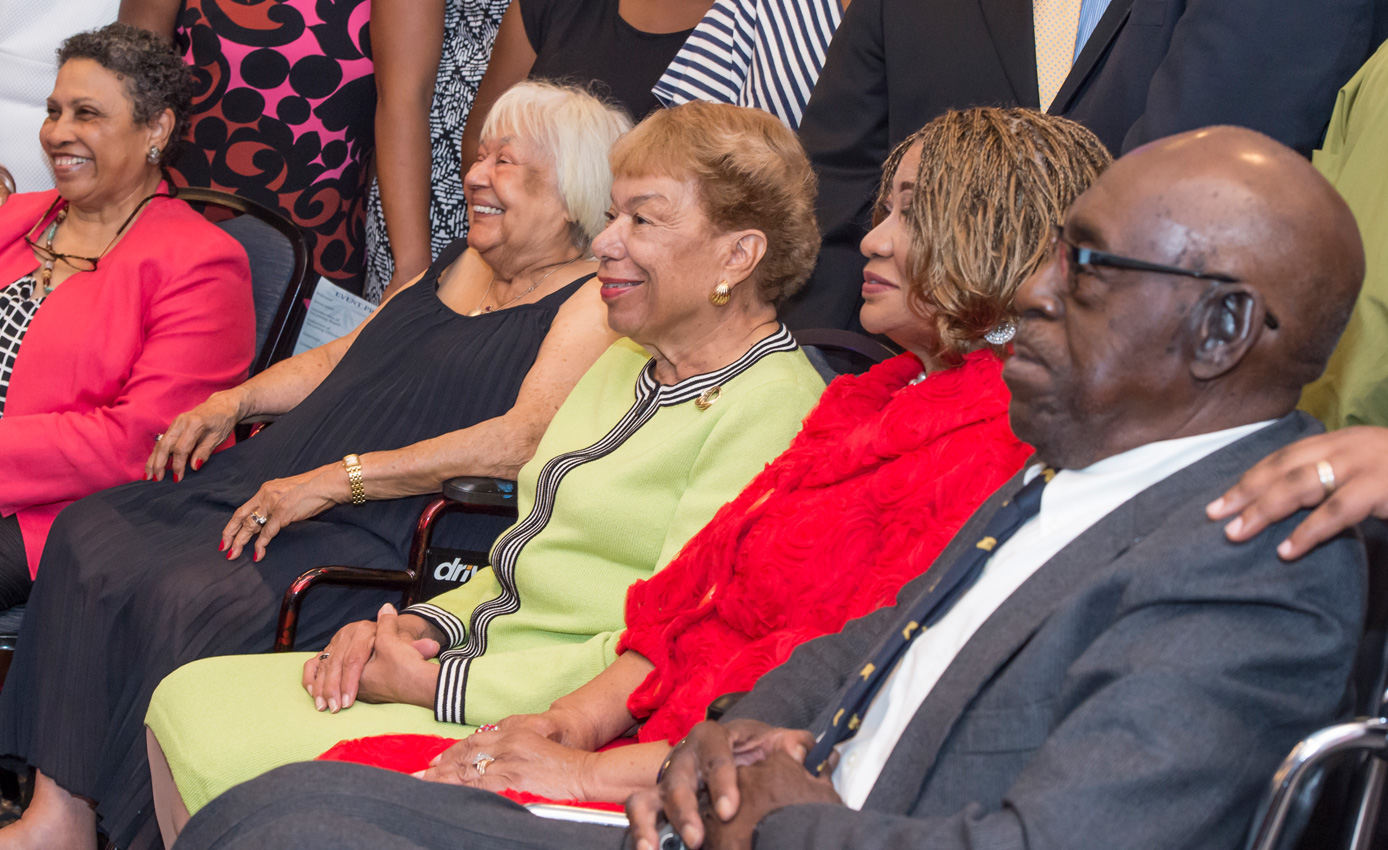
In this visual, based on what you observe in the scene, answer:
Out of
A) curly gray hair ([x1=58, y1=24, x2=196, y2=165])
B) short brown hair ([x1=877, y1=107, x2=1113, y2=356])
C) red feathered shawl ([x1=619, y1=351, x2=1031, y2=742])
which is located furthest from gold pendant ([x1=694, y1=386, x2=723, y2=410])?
curly gray hair ([x1=58, y1=24, x2=196, y2=165])

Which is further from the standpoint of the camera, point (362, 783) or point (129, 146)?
point (129, 146)

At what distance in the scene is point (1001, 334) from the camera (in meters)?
1.61

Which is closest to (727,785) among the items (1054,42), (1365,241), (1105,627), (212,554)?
(1105,627)

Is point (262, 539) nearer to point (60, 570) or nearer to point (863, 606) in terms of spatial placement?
point (60, 570)

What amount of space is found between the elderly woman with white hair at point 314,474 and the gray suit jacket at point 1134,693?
1473 millimetres

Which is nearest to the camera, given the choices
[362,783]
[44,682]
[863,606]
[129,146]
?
[362,783]

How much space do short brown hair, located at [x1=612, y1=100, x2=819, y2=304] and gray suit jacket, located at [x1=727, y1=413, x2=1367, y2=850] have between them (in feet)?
3.64

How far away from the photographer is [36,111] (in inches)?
145

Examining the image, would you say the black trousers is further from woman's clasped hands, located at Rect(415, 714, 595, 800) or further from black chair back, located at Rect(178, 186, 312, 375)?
woman's clasped hands, located at Rect(415, 714, 595, 800)

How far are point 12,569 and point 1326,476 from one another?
8.41 ft

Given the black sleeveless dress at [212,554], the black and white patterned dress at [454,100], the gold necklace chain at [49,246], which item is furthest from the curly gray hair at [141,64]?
the black sleeveless dress at [212,554]

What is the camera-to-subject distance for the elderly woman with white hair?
2250mm

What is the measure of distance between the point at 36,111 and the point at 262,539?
2.08 meters

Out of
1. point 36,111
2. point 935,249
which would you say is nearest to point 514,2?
point 36,111
